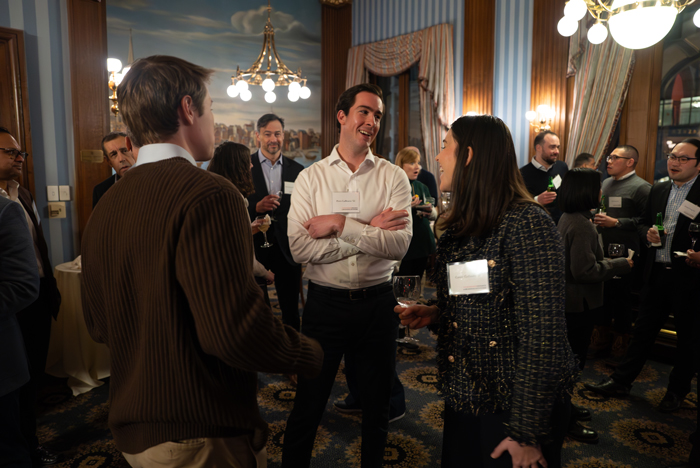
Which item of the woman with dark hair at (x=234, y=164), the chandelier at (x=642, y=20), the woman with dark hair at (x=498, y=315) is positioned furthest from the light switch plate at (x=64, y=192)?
the chandelier at (x=642, y=20)

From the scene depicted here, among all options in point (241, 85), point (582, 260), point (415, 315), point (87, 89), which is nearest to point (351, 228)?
point (415, 315)

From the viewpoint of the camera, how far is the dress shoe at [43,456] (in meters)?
2.31

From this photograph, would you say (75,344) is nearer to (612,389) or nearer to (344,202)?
(344,202)

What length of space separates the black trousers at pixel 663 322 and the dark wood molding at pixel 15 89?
15.2 feet

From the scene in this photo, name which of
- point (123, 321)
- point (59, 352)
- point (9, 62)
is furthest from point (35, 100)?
point (123, 321)

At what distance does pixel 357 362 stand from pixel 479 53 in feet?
21.2

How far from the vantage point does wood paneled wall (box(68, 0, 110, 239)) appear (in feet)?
12.3

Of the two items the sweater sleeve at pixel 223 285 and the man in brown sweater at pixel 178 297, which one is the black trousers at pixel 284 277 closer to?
the man in brown sweater at pixel 178 297

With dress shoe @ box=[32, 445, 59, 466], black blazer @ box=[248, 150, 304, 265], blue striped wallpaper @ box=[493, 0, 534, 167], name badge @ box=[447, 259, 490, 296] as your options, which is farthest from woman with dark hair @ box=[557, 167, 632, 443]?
blue striped wallpaper @ box=[493, 0, 534, 167]

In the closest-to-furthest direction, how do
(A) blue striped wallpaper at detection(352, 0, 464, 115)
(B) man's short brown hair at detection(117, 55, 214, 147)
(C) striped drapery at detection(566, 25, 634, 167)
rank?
(B) man's short brown hair at detection(117, 55, 214, 147)
(C) striped drapery at detection(566, 25, 634, 167)
(A) blue striped wallpaper at detection(352, 0, 464, 115)

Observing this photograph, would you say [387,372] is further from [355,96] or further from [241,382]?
[355,96]

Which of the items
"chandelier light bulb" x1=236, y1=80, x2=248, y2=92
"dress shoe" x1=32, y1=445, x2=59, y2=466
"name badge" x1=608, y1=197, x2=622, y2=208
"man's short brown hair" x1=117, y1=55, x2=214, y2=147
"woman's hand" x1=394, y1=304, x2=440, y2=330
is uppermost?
"chandelier light bulb" x1=236, y1=80, x2=248, y2=92

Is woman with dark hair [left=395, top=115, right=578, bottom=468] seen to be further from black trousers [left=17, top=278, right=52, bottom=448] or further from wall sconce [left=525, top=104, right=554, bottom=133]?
wall sconce [left=525, top=104, right=554, bottom=133]

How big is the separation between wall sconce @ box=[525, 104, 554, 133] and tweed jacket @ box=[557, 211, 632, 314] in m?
4.25
